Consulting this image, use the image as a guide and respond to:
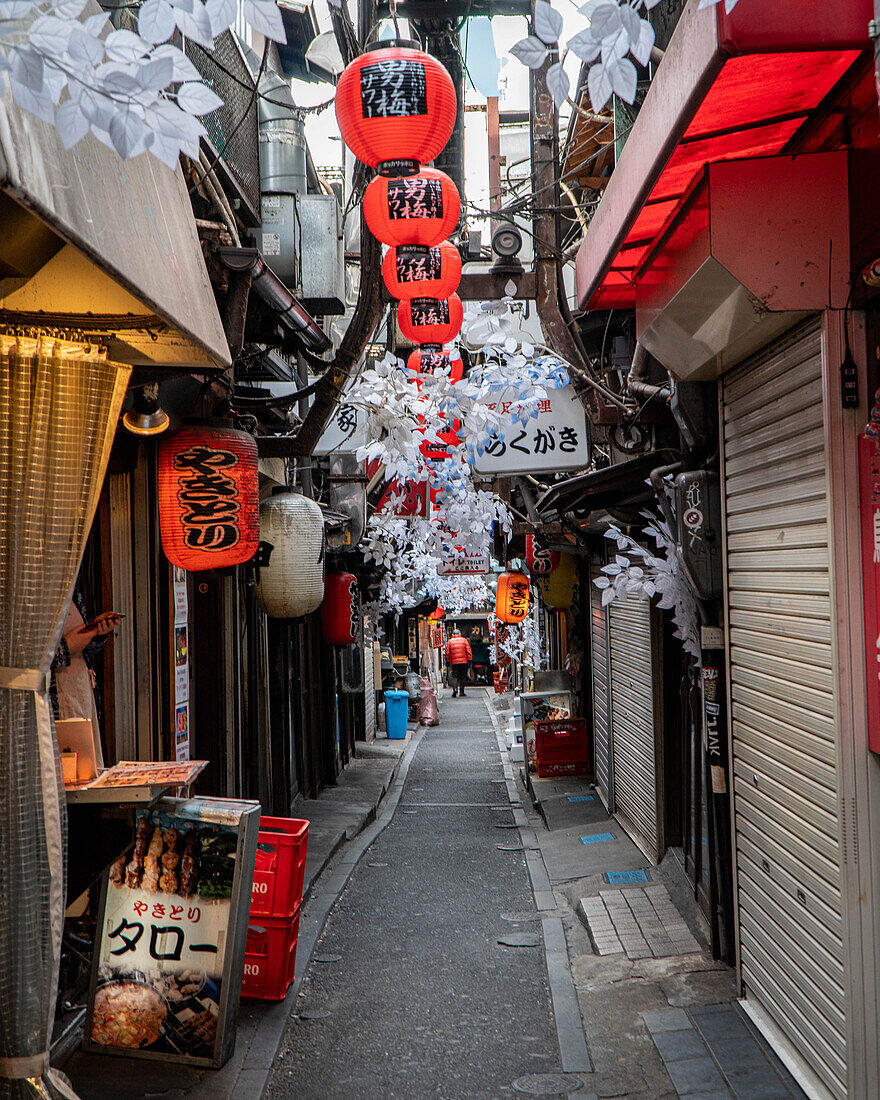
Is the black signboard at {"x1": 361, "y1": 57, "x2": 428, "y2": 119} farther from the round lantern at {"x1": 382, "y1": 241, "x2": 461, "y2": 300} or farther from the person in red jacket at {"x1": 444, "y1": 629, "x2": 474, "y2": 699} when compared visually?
the person in red jacket at {"x1": 444, "y1": 629, "x2": 474, "y2": 699}

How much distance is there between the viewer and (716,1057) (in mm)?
6180

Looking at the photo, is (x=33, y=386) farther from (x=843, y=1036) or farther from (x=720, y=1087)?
(x=720, y=1087)

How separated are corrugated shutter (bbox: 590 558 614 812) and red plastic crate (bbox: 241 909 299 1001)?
8332 millimetres

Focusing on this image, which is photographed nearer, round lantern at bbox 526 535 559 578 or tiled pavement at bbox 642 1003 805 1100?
tiled pavement at bbox 642 1003 805 1100

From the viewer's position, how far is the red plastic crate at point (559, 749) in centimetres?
1866

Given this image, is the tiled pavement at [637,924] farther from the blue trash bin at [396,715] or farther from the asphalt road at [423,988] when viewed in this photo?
the blue trash bin at [396,715]

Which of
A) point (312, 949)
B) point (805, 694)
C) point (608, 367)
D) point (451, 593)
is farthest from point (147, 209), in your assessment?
point (451, 593)

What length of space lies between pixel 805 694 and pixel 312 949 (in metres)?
5.96

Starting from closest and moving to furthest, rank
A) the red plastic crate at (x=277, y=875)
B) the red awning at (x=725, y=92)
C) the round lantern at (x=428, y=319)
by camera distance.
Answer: the red awning at (x=725, y=92), the red plastic crate at (x=277, y=875), the round lantern at (x=428, y=319)

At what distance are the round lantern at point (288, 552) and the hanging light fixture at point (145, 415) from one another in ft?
10.2

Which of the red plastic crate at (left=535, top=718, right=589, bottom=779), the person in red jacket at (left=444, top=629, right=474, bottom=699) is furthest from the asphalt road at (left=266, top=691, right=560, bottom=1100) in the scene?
the person in red jacket at (left=444, top=629, right=474, bottom=699)

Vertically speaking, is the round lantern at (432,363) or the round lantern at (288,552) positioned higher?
the round lantern at (432,363)

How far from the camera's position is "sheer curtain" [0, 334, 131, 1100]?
13.4ft

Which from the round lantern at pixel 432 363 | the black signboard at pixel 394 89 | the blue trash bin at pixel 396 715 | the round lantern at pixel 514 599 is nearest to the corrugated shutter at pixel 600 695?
the round lantern at pixel 432 363
